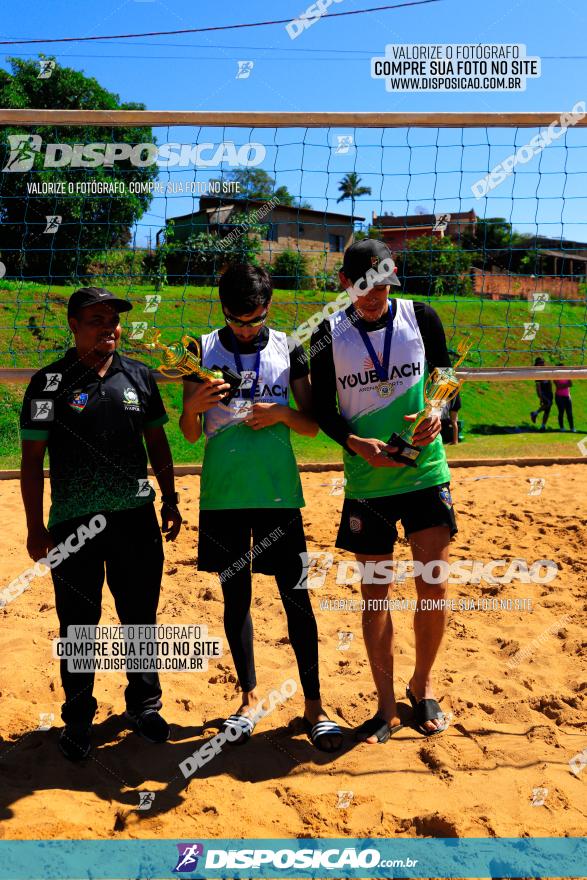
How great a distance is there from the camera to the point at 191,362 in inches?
117

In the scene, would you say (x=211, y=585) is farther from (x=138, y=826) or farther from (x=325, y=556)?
(x=138, y=826)

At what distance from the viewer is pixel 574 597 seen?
468cm

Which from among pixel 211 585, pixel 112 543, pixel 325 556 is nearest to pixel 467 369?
pixel 325 556

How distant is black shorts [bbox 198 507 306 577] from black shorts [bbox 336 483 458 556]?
26 cm

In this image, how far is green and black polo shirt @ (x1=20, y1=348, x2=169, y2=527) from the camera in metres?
2.95

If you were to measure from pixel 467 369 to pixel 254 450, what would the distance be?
3.14m

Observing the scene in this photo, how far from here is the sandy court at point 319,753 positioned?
263 cm

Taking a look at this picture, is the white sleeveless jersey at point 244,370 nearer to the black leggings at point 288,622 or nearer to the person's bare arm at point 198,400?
the person's bare arm at point 198,400

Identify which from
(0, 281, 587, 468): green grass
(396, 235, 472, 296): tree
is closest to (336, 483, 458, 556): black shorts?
(396, 235, 472, 296): tree

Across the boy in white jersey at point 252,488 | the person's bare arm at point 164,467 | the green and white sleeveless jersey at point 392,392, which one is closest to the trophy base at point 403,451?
the green and white sleeveless jersey at point 392,392

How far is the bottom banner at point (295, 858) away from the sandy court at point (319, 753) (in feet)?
0.17

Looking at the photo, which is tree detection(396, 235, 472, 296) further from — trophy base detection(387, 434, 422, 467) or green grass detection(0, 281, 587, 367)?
trophy base detection(387, 434, 422, 467)

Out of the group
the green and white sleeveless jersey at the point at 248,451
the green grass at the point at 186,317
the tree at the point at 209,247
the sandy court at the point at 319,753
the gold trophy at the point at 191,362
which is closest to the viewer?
the sandy court at the point at 319,753

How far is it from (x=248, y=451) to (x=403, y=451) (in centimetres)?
63
